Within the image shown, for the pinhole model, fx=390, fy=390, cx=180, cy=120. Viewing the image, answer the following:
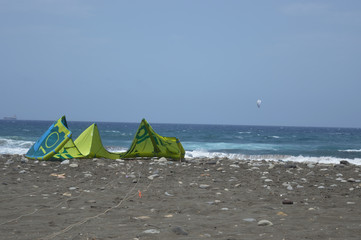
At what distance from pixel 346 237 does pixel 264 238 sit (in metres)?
0.77

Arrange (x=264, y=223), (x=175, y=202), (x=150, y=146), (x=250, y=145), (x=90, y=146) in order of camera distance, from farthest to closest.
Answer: (x=250, y=145)
(x=150, y=146)
(x=90, y=146)
(x=175, y=202)
(x=264, y=223)

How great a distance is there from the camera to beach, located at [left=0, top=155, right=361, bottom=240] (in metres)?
3.94

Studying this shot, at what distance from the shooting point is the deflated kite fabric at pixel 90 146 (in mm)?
10070

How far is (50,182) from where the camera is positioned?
7105 mm

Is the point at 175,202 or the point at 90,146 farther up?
the point at 90,146

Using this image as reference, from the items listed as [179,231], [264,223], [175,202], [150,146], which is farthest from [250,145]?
[179,231]

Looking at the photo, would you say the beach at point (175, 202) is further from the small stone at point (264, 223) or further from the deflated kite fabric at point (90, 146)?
the deflated kite fabric at point (90, 146)

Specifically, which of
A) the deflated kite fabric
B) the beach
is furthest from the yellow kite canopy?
the beach

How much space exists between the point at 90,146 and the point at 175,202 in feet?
18.2

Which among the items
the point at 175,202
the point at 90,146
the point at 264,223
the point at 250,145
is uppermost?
the point at 90,146

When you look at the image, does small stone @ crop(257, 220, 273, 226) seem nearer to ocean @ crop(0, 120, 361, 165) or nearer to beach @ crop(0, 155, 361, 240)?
beach @ crop(0, 155, 361, 240)

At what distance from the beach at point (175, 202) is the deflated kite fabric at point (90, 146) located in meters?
1.06

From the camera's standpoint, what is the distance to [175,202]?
214 inches

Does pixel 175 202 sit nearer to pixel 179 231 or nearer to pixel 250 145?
pixel 179 231
